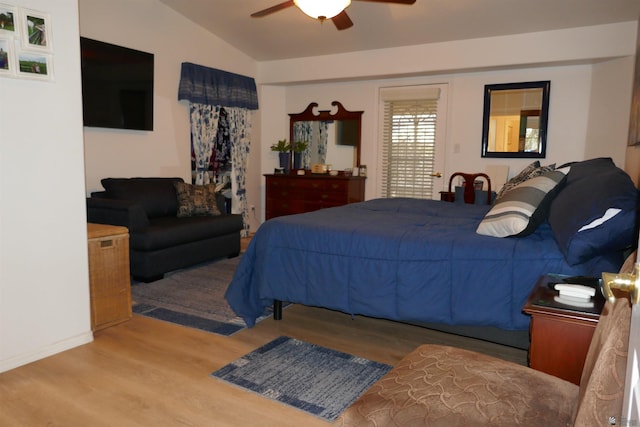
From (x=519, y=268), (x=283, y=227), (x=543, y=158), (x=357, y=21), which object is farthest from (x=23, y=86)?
(x=543, y=158)

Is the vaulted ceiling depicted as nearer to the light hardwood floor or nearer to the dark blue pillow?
the dark blue pillow

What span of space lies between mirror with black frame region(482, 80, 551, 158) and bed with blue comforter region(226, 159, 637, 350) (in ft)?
8.87

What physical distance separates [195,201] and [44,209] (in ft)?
7.83

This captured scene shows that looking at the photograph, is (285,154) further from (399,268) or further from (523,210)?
(523,210)

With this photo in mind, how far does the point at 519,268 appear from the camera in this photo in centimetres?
219

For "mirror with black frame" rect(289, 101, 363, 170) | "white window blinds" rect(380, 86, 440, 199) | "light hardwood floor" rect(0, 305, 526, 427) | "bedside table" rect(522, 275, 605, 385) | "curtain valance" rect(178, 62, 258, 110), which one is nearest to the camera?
"bedside table" rect(522, 275, 605, 385)

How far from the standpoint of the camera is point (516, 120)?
533 centimetres

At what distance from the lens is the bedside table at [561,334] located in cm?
153

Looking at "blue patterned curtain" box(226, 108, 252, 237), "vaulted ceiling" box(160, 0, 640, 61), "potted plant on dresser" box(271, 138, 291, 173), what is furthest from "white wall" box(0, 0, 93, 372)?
"potted plant on dresser" box(271, 138, 291, 173)

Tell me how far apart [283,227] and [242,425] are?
1236mm

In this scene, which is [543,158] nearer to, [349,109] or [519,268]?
[349,109]

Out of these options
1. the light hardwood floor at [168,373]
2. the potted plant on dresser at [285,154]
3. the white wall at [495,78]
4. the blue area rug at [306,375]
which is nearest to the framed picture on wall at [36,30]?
the light hardwood floor at [168,373]

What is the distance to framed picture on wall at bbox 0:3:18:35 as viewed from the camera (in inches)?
89.7

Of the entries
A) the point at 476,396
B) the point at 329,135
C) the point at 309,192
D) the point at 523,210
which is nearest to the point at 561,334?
the point at 476,396
